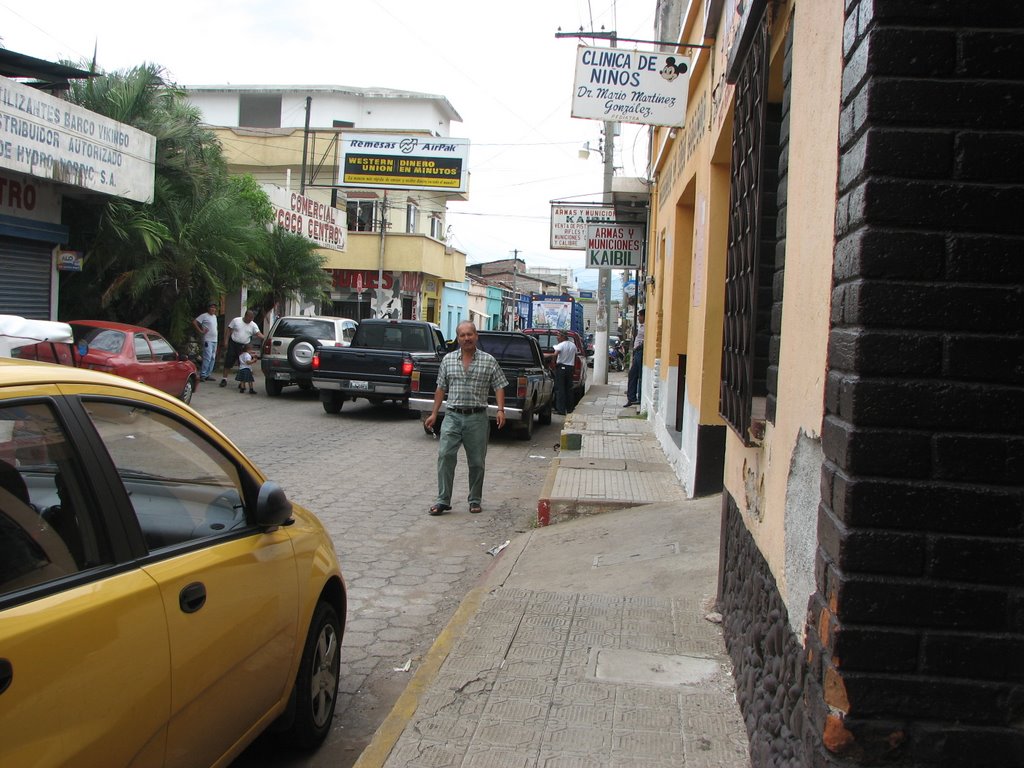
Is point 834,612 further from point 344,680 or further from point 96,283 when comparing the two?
point 96,283

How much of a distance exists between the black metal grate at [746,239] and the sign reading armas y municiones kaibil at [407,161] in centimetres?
3085

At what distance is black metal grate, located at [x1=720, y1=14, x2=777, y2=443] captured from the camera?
12.8 ft

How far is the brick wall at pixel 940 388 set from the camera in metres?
2.22

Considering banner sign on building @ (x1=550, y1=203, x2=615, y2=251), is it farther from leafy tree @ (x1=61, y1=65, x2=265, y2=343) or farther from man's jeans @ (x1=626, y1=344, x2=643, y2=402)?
leafy tree @ (x1=61, y1=65, x2=265, y2=343)

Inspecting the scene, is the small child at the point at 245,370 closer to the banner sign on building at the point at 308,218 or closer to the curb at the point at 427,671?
the banner sign on building at the point at 308,218

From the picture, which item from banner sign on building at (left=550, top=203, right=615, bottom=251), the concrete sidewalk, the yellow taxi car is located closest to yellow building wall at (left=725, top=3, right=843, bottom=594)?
the concrete sidewalk

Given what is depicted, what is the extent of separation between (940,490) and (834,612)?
1.33 ft

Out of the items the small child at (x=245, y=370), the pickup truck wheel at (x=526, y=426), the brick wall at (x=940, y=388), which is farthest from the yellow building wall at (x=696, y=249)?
the small child at (x=245, y=370)

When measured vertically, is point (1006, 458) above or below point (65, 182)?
below

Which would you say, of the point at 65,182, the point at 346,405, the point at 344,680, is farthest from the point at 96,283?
the point at 344,680

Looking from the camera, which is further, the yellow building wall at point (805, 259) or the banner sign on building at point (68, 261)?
the banner sign on building at point (68, 261)

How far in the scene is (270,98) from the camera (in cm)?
4975

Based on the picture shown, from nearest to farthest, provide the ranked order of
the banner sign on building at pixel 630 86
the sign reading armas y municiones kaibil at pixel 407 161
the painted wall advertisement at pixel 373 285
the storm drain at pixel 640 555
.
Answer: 1. the storm drain at pixel 640 555
2. the banner sign on building at pixel 630 86
3. the sign reading armas y municiones kaibil at pixel 407 161
4. the painted wall advertisement at pixel 373 285

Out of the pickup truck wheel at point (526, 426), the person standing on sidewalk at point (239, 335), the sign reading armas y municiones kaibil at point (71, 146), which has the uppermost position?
the sign reading armas y municiones kaibil at point (71, 146)
